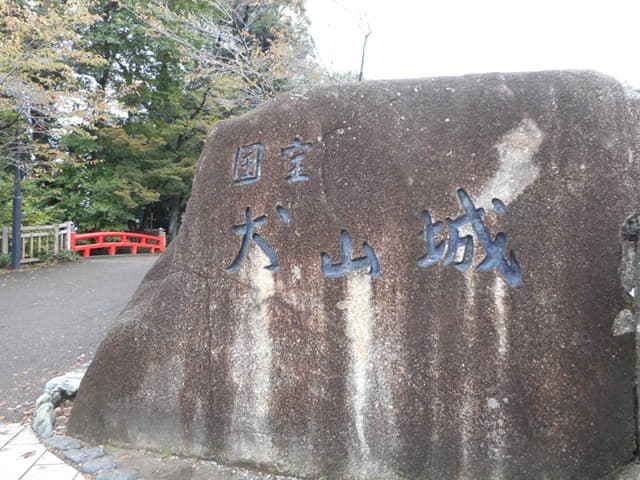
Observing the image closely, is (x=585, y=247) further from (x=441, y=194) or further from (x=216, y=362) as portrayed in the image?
(x=216, y=362)

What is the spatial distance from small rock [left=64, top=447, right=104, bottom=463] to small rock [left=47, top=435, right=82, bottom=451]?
0.04 m

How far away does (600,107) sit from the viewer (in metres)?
2.45

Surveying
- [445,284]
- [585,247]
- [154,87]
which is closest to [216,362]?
[445,284]

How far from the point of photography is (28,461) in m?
2.92

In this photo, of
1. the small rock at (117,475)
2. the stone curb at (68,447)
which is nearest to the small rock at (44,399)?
the stone curb at (68,447)

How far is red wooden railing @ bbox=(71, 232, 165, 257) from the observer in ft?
46.1

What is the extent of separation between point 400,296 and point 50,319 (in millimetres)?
6695

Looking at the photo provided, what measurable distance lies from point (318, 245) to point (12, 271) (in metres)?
11.1

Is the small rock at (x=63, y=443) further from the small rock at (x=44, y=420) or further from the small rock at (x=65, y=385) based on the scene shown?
the small rock at (x=65, y=385)

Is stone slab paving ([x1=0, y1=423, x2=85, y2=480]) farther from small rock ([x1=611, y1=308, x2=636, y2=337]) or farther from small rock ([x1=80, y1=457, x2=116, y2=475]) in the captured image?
small rock ([x1=611, y1=308, x2=636, y2=337])

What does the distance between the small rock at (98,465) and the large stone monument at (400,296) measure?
7.8 inches

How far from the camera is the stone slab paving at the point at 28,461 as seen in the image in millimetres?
2748

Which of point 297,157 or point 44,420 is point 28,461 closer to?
point 44,420

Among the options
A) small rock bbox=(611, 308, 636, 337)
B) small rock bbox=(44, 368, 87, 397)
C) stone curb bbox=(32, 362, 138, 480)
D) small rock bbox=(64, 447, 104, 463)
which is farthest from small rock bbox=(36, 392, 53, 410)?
small rock bbox=(611, 308, 636, 337)
